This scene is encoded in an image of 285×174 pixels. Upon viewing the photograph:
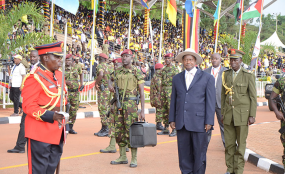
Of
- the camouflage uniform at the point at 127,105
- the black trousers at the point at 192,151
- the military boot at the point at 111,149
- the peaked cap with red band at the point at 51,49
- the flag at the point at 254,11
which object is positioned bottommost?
the military boot at the point at 111,149

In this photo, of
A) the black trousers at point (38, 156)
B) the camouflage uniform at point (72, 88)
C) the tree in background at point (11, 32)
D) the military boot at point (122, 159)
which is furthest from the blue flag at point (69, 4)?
the black trousers at point (38, 156)

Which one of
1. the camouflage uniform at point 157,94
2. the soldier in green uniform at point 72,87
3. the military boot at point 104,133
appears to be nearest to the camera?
the military boot at point 104,133

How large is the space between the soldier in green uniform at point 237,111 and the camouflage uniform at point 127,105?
151 centimetres

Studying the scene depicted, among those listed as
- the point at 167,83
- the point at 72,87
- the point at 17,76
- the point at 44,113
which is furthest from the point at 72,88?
the point at 44,113

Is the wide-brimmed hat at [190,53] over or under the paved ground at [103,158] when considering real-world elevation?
over

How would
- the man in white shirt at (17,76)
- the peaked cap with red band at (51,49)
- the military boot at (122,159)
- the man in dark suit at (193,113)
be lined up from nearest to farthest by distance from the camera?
the peaked cap with red band at (51,49), the man in dark suit at (193,113), the military boot at (122,159), the man in white shirt at (17,76)

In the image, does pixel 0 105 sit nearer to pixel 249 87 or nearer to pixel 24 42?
pixel 24 42

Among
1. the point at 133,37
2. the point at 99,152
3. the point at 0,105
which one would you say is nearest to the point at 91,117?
the point at 0,105

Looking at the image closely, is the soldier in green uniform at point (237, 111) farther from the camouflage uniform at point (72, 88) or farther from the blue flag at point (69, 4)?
the blue flag at point (69, 4)

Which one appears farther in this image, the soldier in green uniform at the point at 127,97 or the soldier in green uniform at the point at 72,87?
the soldier in green uniform at the point at 72,87

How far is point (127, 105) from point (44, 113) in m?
2.73

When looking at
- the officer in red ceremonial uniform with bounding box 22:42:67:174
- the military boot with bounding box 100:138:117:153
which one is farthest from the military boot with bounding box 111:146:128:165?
the officer in red ceremonial uniform with bounding box 22:42:67:174

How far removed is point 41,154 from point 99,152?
3.73 m

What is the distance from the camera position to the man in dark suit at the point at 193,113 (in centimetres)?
471
